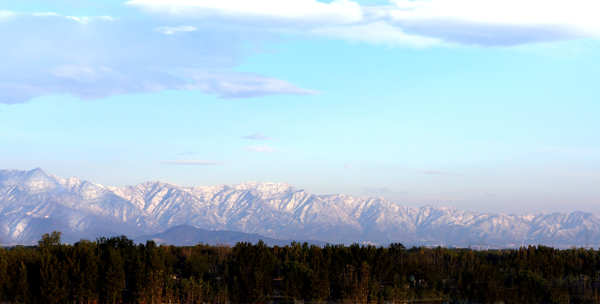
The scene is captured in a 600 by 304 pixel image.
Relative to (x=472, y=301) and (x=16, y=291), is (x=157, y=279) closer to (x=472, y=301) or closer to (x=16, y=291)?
(x=16, y=291)

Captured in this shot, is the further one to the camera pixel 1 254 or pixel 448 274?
pixel 448 274

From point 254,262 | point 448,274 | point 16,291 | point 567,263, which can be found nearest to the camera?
point 16,291

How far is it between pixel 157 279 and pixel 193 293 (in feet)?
11.5

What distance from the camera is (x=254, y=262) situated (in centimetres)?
5509

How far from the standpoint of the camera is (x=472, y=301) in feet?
181

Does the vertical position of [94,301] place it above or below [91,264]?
below

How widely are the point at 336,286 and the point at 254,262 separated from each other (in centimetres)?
792

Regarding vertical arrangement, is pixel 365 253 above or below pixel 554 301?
above

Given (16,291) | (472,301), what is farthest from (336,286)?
(16,291)

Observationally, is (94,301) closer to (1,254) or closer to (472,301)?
(1,254)

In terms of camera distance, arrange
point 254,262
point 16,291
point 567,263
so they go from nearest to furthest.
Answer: point 16,291 → point 254,262 → point 567,263

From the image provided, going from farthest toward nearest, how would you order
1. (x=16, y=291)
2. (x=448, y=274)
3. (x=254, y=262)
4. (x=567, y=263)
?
1. (x=567, y=263)
2. (x=448, y=274)
3. (x=254, y=262)
4. (x=16, y=291)

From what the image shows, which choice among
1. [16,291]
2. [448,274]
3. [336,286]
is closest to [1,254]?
[16,291]

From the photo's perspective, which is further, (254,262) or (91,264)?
(254,262)
